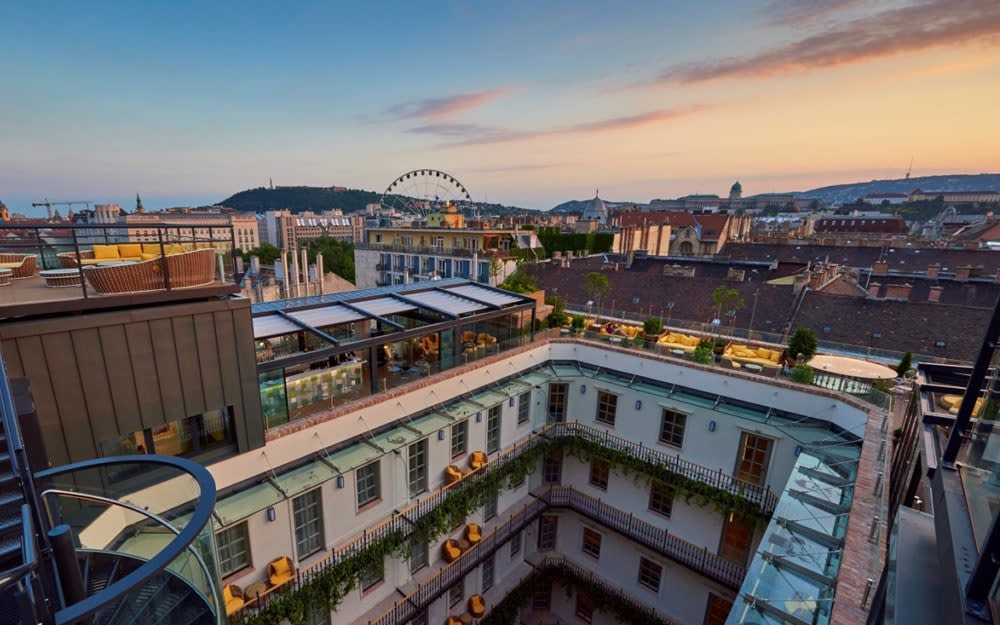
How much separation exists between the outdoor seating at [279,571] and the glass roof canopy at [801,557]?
8.08 meters

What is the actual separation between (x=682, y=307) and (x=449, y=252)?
81.1 feet

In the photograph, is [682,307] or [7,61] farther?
[682,307]

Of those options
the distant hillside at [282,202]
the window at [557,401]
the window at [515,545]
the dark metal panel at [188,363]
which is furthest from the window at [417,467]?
the distant hillside at [282,202]

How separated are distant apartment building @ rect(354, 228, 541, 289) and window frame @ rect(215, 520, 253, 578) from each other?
2862cm

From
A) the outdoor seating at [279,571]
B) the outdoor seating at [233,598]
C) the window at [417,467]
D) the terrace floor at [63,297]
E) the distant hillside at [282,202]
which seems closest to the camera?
the terrace floor at [63,297]

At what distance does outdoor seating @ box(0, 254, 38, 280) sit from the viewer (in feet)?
22.7

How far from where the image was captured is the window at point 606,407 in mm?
15094

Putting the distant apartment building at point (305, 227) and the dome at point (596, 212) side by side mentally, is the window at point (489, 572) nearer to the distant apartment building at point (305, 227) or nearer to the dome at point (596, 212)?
the dome at point (596, 212)

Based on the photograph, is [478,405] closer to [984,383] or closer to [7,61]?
[984,383]

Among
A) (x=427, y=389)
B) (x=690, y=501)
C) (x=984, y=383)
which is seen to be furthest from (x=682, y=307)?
(x=984, y=383)

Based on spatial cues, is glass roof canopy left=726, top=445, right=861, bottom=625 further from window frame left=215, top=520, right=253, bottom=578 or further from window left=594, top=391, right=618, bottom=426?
window frame left=215, top=520, right=253, bottom=578

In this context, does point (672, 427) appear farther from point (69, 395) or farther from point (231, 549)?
point (69, 395)

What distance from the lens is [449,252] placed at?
137ft

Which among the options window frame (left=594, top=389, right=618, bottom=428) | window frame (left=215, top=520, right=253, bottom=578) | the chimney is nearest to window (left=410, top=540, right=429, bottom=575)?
window frame (left=215, top=520, right=253, bottom=578)
